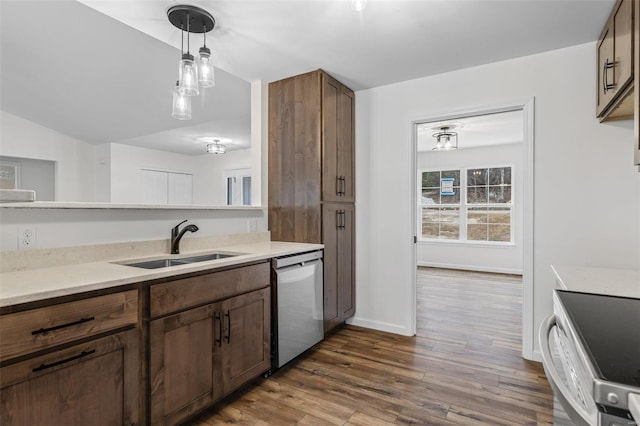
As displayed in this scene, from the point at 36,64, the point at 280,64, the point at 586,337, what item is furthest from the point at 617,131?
the point at 36,64

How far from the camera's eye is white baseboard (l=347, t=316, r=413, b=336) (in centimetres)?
308

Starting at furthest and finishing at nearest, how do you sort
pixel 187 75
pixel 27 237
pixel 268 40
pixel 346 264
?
pixel 346 264, pixel 268 40, pixel 187 75, pixel 27 237

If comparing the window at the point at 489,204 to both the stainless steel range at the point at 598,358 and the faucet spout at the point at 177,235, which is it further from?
the faucet spout at the point at 177,235

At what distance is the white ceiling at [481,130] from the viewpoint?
4389mm

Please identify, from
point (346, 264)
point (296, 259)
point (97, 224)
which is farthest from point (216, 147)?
point (97, 224)

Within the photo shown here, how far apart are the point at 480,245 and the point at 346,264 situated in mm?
4076

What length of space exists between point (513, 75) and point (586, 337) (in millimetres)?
2401

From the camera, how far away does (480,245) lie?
6.17 meters

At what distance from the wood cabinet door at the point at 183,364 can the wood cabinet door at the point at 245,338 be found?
66mm

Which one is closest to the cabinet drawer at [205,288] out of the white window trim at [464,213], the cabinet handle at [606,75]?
the cabinet handle at [606,75]

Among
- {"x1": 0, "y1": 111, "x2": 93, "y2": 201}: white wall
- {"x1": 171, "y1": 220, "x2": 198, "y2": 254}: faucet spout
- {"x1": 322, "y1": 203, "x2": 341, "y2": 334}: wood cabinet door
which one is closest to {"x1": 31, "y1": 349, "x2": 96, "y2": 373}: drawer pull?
{"x1": 171, "y1": 220, "x2": 198, "y2": 254}: faucet spout

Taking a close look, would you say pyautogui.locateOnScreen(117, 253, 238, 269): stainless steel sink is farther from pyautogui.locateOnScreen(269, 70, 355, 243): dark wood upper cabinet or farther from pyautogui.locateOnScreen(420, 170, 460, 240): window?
pyautogui.locateOnScreen(420, 170, 460, 240): window

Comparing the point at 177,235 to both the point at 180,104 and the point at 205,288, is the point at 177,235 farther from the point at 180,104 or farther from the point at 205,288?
the point at 180,104

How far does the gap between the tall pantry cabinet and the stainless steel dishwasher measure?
6.3 inches
